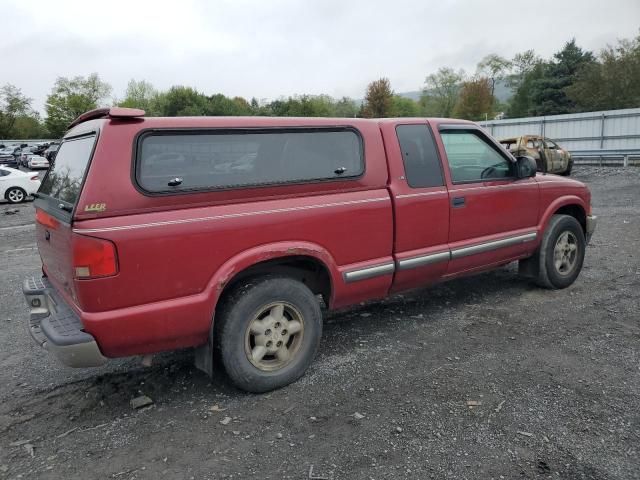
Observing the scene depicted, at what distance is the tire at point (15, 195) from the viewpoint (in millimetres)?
16266

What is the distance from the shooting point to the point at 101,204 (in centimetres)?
281

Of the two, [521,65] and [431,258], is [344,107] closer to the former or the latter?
[521,65]

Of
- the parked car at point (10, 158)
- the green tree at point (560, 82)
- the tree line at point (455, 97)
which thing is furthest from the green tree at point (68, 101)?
the green tree at point (560, 82)

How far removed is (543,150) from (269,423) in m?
16.4

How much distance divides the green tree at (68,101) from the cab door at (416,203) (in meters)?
72.7

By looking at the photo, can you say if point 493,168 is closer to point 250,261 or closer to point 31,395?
point 250,261

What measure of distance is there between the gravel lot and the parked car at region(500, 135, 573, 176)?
501 inches

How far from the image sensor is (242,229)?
321cm

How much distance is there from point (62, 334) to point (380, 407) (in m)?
2.03

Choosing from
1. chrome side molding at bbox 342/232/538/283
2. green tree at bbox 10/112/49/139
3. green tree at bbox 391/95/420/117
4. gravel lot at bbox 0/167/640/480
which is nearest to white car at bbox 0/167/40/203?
gravel lot at bbox 0/167/640/480

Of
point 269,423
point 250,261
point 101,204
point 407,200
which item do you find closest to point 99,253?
point 101,204

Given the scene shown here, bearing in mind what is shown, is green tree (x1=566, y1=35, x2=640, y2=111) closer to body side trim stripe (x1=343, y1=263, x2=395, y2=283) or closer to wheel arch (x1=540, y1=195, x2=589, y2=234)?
wheel arch (x1=540, y1=195, x2=589, y2=234)

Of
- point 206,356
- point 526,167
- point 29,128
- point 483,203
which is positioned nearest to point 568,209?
point 526,167

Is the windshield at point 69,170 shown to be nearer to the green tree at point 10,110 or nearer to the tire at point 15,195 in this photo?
the tire at point 15,195
